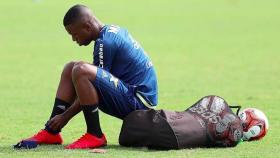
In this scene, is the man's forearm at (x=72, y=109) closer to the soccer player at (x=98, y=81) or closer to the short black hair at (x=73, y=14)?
the soccer player at (x=98, y=81)

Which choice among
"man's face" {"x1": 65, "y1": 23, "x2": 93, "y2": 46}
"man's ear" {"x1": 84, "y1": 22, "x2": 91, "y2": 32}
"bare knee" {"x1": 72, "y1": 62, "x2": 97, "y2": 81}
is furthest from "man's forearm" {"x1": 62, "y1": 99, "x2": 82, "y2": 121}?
"man's ear" {"x1": 84, "y1": 22, "x2": 91, "y2": 32}

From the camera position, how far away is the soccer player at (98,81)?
28.9ft

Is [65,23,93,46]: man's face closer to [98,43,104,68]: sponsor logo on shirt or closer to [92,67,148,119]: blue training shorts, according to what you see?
[98,43,104,68]: sponsor logo on shirt

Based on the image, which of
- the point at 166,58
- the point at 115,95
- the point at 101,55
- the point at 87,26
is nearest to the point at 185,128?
the point at 115,95

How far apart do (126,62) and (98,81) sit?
478mm

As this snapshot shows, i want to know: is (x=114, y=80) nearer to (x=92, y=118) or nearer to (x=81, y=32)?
(x=92, y=118)

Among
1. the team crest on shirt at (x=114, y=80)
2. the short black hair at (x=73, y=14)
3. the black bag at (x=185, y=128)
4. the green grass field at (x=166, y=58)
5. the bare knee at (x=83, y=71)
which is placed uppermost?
the short black hair at (x=73, y=14)

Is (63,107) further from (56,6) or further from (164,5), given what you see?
(164,5)

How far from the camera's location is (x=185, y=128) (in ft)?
28.3

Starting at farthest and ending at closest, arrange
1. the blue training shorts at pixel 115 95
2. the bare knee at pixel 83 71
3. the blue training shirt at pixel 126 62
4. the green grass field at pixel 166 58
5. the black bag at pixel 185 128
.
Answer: the green grass field at pixel 166 58 → the blue training shirt at pixel 126 62 → the blue training shorts at pixel 115 95 → the bare knee at pixel 83 71 → the black bag at pixel 185 128

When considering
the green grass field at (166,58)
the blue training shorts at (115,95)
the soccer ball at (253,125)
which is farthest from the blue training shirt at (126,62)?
the soccer ball at (253,125)

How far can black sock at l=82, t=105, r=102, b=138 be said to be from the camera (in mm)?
8852

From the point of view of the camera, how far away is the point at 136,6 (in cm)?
4156

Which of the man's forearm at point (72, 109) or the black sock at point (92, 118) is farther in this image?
A: the man's forearm at point (72, 109)
